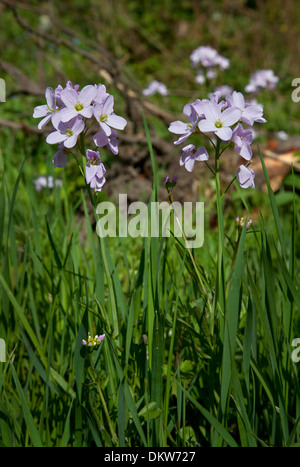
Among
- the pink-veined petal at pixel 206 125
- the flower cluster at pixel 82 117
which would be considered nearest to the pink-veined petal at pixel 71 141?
the flower cluster at pixel 82 117

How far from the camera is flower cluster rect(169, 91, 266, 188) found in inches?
37.3

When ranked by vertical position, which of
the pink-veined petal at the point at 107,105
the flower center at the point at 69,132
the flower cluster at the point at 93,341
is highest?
the pink-veined petal at the point at 107,105

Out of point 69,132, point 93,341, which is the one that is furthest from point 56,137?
point 93,341

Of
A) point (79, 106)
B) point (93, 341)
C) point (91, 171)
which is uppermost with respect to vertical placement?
point (79, 106)

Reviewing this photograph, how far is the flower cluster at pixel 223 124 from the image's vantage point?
3.11 ft

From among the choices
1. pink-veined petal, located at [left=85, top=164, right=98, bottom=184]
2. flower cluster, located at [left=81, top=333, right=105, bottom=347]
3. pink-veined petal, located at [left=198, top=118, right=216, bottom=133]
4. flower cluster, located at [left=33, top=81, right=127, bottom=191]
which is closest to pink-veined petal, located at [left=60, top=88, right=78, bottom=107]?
flower cluster, located at [left=33, top=81, right=127, bottom=191]

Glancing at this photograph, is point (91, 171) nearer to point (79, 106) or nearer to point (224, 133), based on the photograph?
point (79, 106)

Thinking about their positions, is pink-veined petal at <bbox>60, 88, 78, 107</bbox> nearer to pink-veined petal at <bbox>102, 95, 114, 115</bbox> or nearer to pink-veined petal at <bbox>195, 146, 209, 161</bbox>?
pink-veined petal at <bbox>102, 95, 114, 115</bbox>

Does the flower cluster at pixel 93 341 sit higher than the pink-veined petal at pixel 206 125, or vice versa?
the pink-veined petal at pixel 206 125

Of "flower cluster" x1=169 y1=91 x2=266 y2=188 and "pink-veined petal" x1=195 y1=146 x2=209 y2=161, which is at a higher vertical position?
"flower cluster" x1=169 y1=91 x2=266 y2=188

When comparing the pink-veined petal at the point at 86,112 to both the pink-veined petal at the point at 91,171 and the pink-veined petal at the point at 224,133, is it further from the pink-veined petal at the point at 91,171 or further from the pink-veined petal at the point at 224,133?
the pink-veined petal at the point at 224,133

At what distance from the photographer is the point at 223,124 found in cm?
95

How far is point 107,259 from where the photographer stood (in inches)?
43.7
